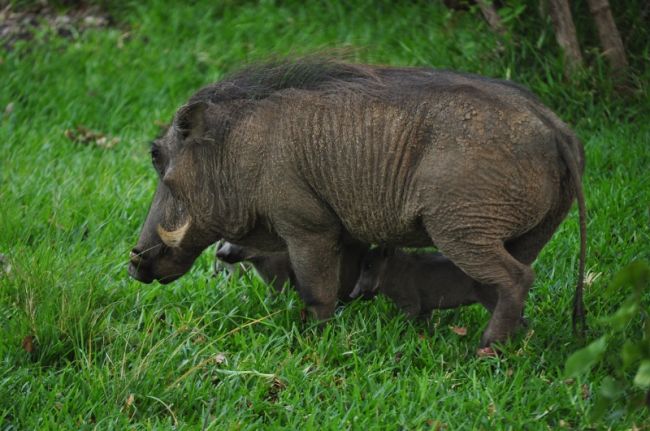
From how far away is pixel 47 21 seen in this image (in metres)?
10.1

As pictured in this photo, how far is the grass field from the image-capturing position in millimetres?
4629

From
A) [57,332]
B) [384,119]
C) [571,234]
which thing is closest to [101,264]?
[57,332]

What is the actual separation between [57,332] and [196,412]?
85 cm

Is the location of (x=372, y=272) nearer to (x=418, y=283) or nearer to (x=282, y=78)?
(x=418, y=283)

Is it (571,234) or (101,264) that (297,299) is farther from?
(571,234)

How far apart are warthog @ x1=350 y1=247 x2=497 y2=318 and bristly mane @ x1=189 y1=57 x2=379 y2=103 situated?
3.16 ft

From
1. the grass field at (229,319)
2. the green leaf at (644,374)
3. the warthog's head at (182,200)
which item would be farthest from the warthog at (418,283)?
the green leaf at (644,374)

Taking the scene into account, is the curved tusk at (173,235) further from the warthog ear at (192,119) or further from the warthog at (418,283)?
the warthog at (418,283)

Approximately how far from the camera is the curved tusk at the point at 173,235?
5.58m

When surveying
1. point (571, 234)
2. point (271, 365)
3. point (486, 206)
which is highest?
point (486, 206)

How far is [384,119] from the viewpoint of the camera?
5.06 meters

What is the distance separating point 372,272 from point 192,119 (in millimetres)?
1233

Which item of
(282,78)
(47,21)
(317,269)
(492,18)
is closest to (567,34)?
(492,18)

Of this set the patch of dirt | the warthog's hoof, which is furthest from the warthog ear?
the patch of dirt
